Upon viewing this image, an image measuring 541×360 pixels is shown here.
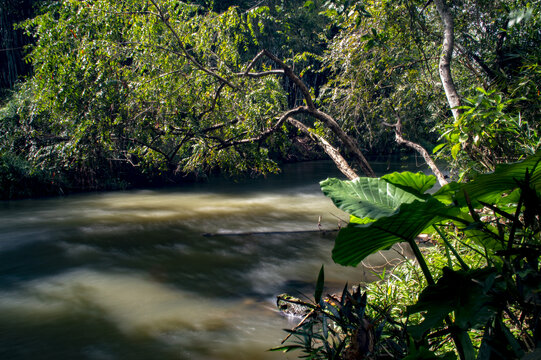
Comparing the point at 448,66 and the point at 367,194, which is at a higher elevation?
the point at 448,66

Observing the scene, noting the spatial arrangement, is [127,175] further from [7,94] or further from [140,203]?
[7,94]

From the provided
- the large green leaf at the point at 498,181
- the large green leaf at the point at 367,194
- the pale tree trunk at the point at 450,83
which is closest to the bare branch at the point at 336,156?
the pale tree trunk at the point at 450,83

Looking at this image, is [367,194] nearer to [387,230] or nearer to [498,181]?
[387,230]

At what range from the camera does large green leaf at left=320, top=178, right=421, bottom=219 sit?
152cm

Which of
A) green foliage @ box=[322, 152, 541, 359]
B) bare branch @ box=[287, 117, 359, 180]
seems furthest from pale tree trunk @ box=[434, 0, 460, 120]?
green foliage @ box=[322, 152, 541, 359]

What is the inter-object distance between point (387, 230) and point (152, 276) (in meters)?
4.47

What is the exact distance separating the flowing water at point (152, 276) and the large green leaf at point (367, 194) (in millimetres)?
1947

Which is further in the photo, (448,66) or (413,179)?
(448,66)

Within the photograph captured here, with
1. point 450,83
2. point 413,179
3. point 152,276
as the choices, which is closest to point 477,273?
point 413,179

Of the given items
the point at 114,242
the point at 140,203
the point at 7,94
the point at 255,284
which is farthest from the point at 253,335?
the point at 7,94

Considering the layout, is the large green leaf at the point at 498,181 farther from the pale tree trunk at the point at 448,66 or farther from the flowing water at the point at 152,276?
the pale tree trunk at the point at 448,66

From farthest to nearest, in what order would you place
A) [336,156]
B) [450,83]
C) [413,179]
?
1. [336,156]
2. [450,83]
3. [413,179]

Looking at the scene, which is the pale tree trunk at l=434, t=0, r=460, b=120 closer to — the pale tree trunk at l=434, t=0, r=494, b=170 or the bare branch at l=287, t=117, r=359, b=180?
the pale tree trunk at l=434, t=0, r=494, b=170

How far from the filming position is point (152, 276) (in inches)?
207
